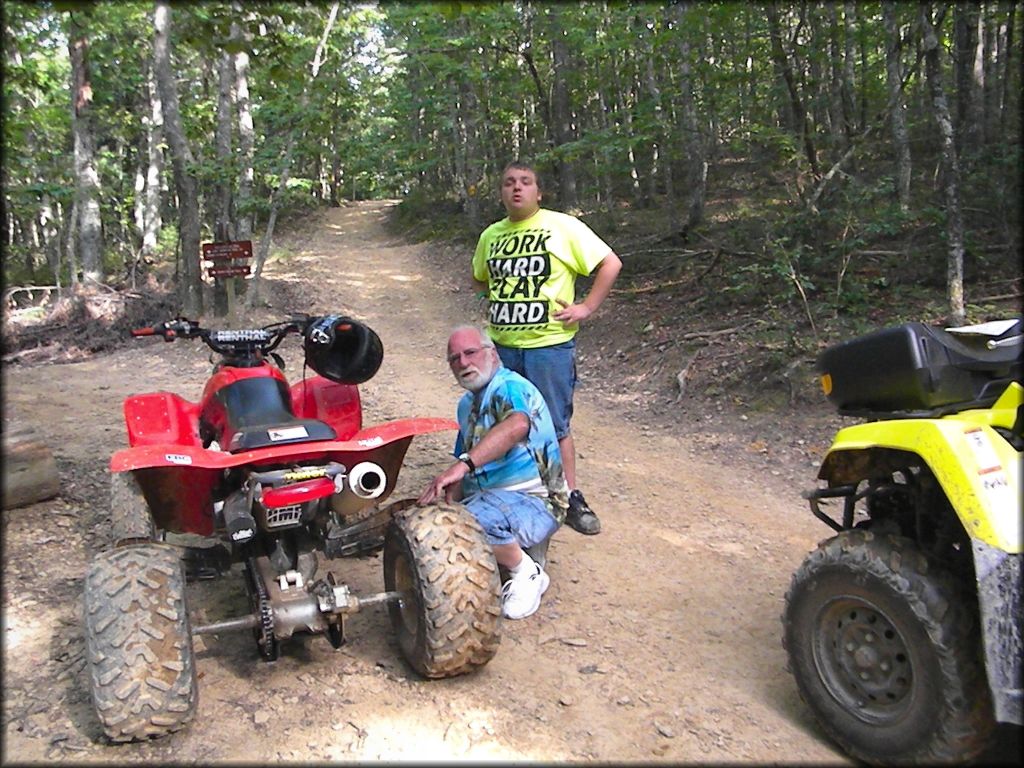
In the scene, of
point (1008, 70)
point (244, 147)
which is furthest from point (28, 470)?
point (1008, 70)

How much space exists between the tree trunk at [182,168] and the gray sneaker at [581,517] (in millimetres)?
9065

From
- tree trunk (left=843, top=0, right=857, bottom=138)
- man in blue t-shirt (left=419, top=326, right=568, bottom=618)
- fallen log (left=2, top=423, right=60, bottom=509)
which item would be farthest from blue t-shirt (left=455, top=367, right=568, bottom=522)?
A: tree trunk (left=843, top=0, right=857, bottom=138)

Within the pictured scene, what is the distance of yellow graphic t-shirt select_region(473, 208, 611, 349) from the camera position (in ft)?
14.9

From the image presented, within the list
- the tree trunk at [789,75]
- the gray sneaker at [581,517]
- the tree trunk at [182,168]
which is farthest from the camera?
the tree trunk at [182,168]

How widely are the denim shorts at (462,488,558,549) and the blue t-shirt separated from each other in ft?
0.22

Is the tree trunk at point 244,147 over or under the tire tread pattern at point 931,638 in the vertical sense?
over

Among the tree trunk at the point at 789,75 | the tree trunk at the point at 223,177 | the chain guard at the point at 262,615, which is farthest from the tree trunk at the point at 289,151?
the chain guard at the point at 262,615

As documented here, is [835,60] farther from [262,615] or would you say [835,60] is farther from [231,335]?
[262,615]

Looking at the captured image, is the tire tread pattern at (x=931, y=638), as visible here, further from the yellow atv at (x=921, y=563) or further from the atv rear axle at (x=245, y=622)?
the atv rear axle at (x=245, y=622)

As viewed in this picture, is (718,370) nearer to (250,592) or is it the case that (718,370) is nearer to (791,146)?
(791,146)

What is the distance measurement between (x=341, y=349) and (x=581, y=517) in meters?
1.92

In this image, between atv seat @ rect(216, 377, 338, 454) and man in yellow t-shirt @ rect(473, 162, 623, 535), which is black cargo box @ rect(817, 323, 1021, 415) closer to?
man in yellow t-shirt @ rect(473, 162, 623, 535)

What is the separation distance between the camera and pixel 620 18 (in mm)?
12469

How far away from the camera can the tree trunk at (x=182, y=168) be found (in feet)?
38.2
